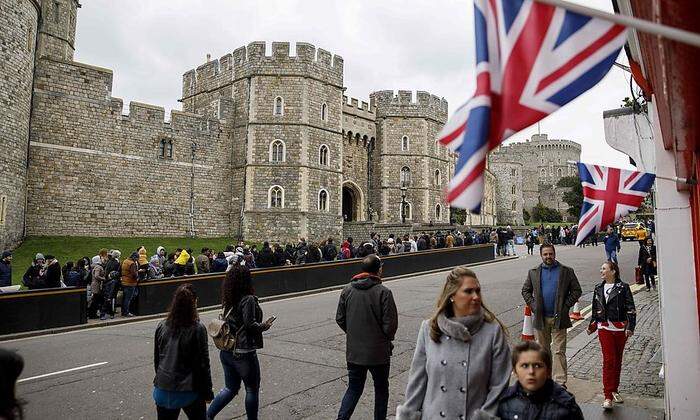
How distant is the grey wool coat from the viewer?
9.58 feet

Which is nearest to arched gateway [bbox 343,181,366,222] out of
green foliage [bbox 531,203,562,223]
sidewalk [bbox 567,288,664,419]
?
sidewalk [bbox 567,288,664,419]

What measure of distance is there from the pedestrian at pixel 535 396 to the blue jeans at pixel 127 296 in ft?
37.2

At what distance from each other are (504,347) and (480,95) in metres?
1.58

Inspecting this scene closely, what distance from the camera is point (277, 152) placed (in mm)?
31047

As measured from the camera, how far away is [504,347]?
118 inches

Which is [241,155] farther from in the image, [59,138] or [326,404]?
[326,404]

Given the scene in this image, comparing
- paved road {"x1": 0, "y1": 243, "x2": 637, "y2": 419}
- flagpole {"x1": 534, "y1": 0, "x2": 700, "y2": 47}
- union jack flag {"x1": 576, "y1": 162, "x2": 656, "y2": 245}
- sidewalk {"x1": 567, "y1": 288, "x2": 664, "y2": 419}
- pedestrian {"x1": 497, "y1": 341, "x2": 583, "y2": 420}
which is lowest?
paved road {"x1": 0, "y1": 243, "x2": 637, "y2": 419}

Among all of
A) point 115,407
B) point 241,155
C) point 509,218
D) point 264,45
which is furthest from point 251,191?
point 509,218

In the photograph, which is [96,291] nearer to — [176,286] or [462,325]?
[176,286]

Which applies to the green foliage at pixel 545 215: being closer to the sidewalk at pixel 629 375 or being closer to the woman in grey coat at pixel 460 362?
the sidewalk at pixel 629 375

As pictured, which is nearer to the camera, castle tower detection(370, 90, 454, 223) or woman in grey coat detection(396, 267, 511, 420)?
woman in grey coat detection(396, 267, 511, 420)

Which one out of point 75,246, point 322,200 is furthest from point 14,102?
point 322,200

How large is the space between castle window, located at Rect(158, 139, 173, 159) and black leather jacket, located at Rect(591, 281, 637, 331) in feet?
86.4

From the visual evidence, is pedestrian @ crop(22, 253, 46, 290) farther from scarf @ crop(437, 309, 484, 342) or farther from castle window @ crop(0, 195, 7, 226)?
scarf @ crop(437, 309, 484, 342)
